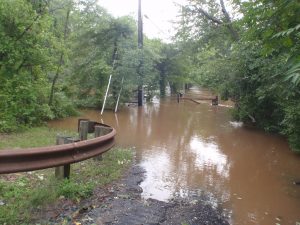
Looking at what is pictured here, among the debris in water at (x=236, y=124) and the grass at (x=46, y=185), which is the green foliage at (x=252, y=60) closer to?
the debris in water at (x=236, y=124)

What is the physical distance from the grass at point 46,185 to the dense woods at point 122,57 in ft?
10.1

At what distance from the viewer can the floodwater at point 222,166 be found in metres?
5.52

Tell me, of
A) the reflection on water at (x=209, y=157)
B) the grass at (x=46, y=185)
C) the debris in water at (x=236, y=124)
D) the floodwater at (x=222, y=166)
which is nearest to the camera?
the grass at (x=46, y=185)

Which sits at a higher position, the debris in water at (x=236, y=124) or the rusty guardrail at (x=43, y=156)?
the rusty guardrail at (x=43, y=156)

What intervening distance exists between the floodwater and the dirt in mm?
340

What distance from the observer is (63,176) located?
491cm

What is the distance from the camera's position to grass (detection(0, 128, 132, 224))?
3.96 meters

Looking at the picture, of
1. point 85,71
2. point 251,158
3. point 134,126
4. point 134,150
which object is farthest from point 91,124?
point 85,71

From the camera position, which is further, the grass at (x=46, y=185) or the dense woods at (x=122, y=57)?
the grass at (x=46, y=185)

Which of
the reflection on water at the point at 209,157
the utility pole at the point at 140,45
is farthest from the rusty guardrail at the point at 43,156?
the utility pole at the point at 140,45

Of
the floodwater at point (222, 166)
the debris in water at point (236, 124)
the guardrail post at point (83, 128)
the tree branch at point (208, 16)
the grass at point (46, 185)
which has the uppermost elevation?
the tree branch at point (208, 16)

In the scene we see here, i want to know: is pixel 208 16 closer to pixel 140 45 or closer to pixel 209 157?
pixel 140 45

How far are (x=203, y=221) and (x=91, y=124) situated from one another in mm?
3463

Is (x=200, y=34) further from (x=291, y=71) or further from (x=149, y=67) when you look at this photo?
(x=291, y=71)
